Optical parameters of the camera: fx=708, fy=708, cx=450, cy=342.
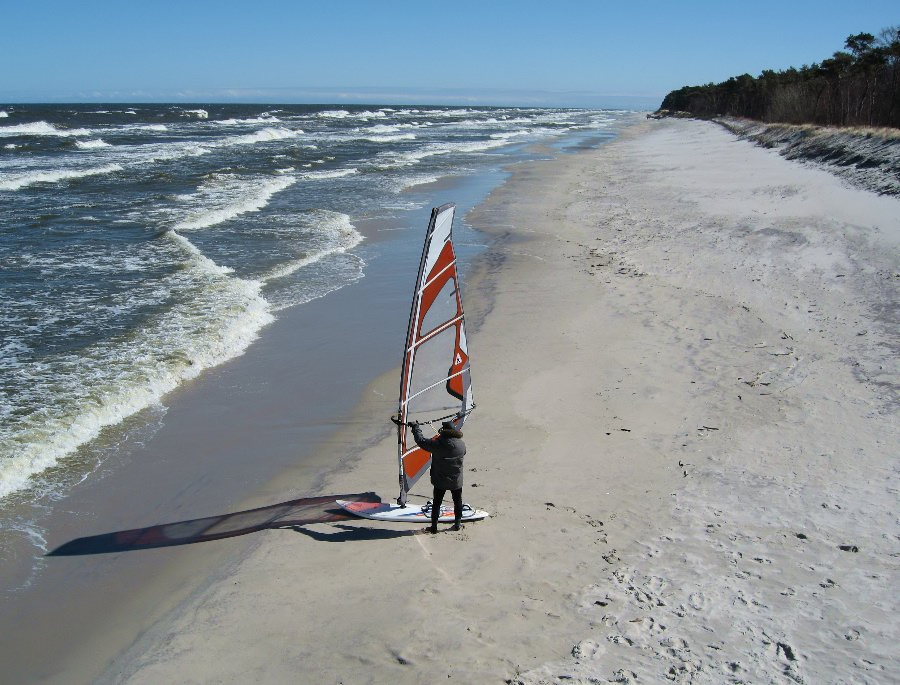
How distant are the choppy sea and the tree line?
60.6 ft

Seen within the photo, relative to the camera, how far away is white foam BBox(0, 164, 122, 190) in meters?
28.2

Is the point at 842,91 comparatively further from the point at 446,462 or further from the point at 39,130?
the point at 39,130

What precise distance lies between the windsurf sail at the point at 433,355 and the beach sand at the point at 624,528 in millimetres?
567

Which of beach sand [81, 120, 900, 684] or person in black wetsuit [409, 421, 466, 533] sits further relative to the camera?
person in black wetsuit [409, 421, 466, 533]

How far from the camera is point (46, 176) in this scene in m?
30.2

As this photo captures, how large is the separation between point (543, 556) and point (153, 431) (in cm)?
482

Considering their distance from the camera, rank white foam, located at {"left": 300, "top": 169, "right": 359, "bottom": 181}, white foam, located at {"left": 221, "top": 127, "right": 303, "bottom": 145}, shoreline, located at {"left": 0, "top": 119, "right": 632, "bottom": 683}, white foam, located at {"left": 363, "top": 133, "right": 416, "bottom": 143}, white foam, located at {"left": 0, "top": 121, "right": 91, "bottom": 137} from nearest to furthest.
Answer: shoreline, located at {"left": 0, "top": 119, "right": 632, "bottom": 683} < white foam, located at {"left": 300, "top": 169, "right": 359, "bottom": 181} < white foam, located at {"left": 221, "top": 127, "right": 303, "bottom": 145} < white foam, located at {"left": 363, "top": 133, "right": 416, "bottom": 143} < white foam, located at {"left": 0, "top": 121, "right": 91, "bottom": 137}

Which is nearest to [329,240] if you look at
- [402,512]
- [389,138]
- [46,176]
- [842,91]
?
[402,512]

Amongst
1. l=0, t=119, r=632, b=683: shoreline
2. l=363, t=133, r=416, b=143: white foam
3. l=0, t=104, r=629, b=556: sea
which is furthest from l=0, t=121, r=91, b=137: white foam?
l=0, t=119, r=632, b=683: shoreline

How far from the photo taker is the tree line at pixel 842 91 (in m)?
33.8

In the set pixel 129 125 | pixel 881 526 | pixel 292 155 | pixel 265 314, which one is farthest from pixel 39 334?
pixel 129 125

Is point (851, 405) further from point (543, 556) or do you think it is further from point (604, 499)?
point (543, 556)

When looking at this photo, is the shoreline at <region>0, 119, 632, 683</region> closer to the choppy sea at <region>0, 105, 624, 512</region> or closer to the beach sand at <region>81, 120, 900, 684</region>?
the beach sand at <region>81, 120, 900, 684</region>

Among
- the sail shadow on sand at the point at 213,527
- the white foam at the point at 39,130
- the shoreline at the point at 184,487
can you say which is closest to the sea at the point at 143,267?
the shoreline at the point at 184,487
